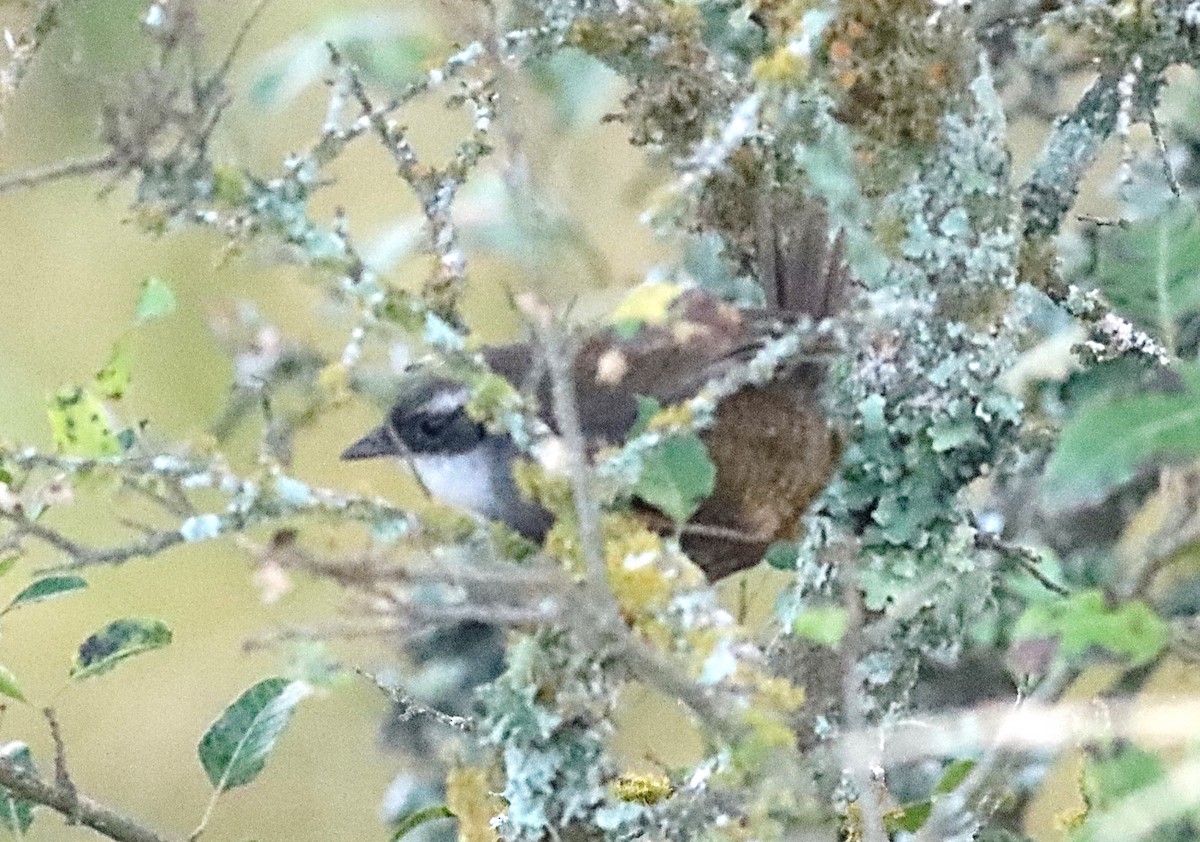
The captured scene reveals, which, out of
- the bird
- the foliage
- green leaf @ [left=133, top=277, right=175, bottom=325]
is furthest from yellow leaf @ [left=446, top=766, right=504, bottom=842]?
green leaf @ [left=133, top=277, right=175, bottom=325]

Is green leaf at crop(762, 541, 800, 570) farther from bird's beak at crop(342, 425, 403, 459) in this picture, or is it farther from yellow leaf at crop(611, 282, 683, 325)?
bird's beak at crop(342, 425, 403, 459)

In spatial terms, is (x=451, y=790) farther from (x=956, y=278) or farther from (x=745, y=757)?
(x=956, y=278)

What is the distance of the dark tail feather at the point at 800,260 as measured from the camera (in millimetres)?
552

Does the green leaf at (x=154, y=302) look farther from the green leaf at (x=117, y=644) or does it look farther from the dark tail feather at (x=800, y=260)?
the dark tail feather at (x=800, y=260)

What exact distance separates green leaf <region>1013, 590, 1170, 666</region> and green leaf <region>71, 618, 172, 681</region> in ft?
1.25

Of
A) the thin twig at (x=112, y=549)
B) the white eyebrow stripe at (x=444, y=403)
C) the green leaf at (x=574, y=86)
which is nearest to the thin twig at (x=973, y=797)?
the thin twig at (x=112, y=549)

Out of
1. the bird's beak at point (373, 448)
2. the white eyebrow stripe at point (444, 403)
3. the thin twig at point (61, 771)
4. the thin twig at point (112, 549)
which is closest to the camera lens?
the thin twig at point (112, 549)

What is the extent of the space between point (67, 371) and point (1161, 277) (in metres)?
1.00

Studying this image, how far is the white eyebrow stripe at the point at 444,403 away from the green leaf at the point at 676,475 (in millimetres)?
320

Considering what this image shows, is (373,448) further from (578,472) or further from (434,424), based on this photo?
(578,472)

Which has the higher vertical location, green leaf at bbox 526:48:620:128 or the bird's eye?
green leaf at bbox 526:48:620:128

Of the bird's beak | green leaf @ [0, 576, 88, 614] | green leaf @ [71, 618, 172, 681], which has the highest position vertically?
the bird's beak

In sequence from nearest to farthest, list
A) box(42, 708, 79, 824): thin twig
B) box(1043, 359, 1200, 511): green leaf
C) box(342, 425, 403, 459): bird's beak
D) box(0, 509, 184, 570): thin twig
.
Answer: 1. box(1043, 359, 1200, 511): green leaf
2. box(0, 509, 184, 570): thin twig
3. box(42, 708, 79, 824): thin twig
4. box(342, 425, 403, 459): bird's beak

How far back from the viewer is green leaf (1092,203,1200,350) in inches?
13.0
